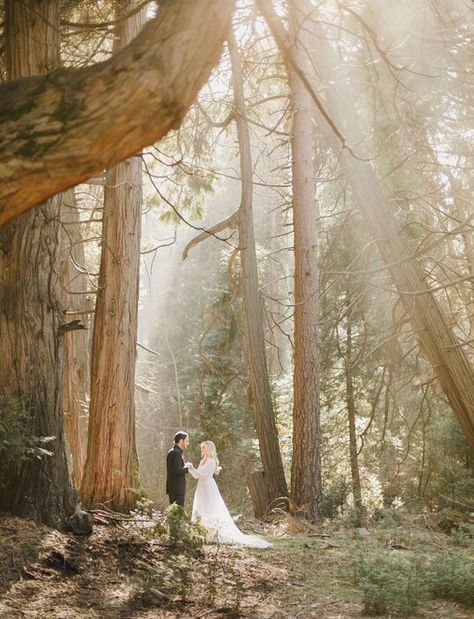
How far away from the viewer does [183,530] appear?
257 inches

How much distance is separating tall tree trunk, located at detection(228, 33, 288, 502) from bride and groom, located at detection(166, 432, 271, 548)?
6.51 ft

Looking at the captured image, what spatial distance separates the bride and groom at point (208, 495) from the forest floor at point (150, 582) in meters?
2.24

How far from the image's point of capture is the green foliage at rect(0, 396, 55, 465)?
5.20 m

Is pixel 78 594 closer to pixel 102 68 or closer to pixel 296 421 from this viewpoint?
pixel 102 68

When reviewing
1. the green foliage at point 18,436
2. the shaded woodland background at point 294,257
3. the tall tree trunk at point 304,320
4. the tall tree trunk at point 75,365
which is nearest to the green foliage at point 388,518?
the shaded woodland background at point 294,257

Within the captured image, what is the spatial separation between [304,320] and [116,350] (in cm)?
456

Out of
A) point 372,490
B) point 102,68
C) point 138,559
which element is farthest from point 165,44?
point 372,490

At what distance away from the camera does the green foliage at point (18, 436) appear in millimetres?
5203

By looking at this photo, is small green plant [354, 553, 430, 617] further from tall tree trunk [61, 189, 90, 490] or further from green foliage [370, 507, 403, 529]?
tall tree trunk [61, 189, 90, 490]

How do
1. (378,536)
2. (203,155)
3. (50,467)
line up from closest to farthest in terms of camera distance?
(50,467) → (378,536) → (203,155)

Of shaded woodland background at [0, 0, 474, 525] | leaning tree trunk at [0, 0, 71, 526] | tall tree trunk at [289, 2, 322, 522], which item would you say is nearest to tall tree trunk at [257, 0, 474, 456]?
shaded woodland background at [0, 0, 474, 525]

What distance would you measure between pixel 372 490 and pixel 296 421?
7.67 metres

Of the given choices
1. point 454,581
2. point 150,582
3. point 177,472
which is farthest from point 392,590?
point 177,472

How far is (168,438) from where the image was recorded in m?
34.3
